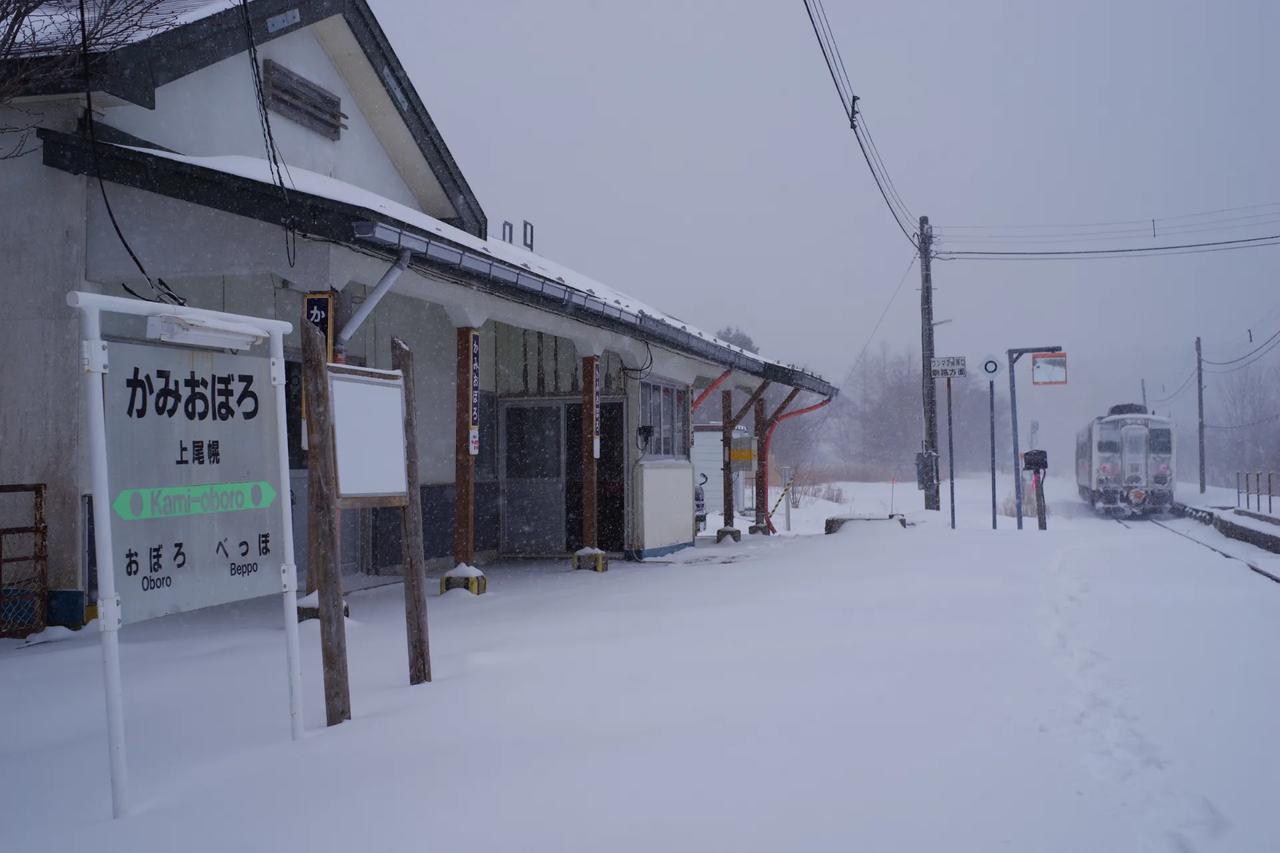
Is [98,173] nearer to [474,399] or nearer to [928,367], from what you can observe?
[474,399]

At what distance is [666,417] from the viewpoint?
1330 cm

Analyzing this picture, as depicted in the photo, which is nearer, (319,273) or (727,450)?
(319,273)

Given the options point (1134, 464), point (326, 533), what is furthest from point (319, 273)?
point (1134, 464)

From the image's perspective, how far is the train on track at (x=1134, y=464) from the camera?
27.8 metres

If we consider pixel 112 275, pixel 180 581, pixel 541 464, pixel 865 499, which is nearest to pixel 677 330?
pixel 541 464

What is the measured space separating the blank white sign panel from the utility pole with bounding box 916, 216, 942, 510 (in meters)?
14.3

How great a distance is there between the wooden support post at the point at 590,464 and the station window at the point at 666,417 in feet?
5.48

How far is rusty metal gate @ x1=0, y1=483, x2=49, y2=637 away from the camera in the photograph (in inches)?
266

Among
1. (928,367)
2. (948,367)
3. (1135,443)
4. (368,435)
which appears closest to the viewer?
(368,435)

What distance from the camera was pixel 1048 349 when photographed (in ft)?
50.6

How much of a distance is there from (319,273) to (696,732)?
448cm

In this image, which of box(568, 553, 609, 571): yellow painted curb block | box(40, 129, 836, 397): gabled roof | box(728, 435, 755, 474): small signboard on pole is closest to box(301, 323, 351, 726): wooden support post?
box(40, 129, 836, 397): gabled roof

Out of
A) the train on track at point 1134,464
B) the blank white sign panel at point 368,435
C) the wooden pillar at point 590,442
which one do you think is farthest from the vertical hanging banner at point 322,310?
the train on track at point 1134,464

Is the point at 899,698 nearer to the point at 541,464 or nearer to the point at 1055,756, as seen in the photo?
the point at 1055,756
